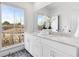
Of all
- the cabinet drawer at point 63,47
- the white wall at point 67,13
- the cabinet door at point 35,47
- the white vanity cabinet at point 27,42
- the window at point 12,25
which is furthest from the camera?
the white vanity cabinet at point 27,42

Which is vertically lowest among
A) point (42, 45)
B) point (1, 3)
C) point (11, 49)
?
point (11, 49)

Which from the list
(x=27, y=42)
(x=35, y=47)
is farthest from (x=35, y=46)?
(x=27, y=42)

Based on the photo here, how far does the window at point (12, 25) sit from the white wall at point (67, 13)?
3.13 ft

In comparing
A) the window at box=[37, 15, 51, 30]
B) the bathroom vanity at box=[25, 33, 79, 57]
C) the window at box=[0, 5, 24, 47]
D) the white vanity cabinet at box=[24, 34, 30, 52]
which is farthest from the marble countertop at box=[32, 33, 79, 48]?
the window at box=[0, 5, 24, 47]

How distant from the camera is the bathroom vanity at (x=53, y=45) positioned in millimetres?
1261

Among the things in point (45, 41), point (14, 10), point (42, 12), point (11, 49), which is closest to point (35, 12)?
point (42, 12)

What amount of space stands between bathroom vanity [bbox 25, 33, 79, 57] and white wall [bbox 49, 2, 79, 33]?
0.25m

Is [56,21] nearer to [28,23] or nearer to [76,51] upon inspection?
[28,23]

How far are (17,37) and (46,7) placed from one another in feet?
3.79

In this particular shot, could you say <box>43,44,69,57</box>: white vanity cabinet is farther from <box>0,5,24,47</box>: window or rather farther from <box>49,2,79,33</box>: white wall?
<box>0,5,24,47</box>: window

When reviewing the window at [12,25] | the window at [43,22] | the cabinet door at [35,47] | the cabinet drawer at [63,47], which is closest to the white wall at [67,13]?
the window at [43,22]

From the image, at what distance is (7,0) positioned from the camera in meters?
2.02

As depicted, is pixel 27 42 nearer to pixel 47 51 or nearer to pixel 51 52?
pixel 47 51

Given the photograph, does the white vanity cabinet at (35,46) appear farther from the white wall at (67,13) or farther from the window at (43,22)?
the white wall at (67,13)
